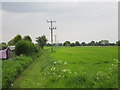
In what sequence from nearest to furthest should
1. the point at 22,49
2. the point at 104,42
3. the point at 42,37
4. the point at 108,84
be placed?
the point at 108,84
the point at 22,49
the point at 42,37
the point at 104,42

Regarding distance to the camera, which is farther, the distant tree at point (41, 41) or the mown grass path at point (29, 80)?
the distant tree at point (41, 41)

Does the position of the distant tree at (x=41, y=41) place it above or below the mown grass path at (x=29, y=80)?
above

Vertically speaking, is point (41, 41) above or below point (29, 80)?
above

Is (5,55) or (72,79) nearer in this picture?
(72,79)

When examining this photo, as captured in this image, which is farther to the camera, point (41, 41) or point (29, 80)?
point (41, 41)

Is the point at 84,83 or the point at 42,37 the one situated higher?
the point at 42,37

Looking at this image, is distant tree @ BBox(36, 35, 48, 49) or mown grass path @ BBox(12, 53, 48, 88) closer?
mown grass path @ BBox(12, 53, 48, 88)

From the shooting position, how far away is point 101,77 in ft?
22.8

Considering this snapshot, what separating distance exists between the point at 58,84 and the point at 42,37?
2098 inches

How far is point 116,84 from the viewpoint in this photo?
6191 mm

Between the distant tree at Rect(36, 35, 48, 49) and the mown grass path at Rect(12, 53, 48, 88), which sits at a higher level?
the distant tree at Rect(36, 35, 48, 49)

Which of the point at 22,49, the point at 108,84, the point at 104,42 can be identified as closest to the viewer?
the point at 108,84

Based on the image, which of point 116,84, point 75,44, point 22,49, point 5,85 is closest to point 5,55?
point 22,49

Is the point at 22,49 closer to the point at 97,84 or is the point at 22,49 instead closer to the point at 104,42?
the point at 97,84
